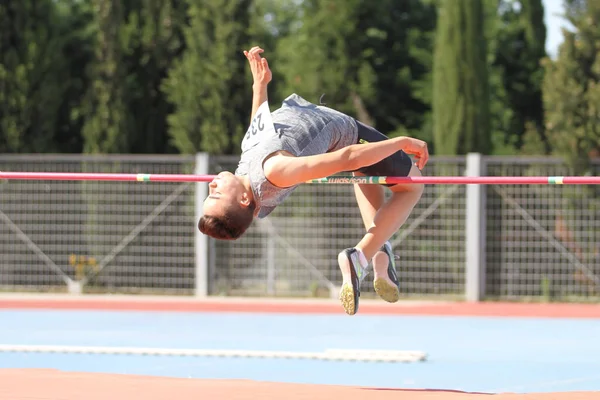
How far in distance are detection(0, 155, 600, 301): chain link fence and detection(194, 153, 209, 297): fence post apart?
101mm

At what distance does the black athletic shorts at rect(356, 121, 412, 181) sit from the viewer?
252 inches

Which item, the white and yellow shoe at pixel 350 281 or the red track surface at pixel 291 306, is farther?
the red track surface at pixel 291 306

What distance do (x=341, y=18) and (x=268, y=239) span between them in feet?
13.6

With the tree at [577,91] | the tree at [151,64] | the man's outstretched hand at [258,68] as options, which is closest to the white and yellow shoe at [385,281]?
the man's outstretched hand at [258,68]

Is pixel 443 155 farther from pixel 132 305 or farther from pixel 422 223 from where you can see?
pixel 132 305

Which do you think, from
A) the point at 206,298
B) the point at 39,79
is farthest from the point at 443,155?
the point at 39,79

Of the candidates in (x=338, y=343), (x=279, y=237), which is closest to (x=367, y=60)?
(x=279, y=237)

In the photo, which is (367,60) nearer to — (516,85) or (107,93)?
(516,85)

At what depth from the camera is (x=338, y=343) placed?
10094 millimetres

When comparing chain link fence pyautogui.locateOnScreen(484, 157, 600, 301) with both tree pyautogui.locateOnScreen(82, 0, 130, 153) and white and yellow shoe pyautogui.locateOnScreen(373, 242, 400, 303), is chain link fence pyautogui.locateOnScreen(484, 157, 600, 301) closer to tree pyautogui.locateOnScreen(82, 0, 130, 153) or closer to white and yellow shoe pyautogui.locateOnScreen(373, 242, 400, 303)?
tree pyautogui.locateOnScreen(82, 0, 130, 153)

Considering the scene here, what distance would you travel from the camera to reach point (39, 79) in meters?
15.2

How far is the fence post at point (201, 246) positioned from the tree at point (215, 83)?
77cm

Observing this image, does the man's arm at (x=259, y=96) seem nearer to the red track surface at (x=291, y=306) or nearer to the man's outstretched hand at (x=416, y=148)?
the man's outstretched hand at (x=416, y=148)

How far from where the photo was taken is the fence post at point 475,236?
1344 cm
